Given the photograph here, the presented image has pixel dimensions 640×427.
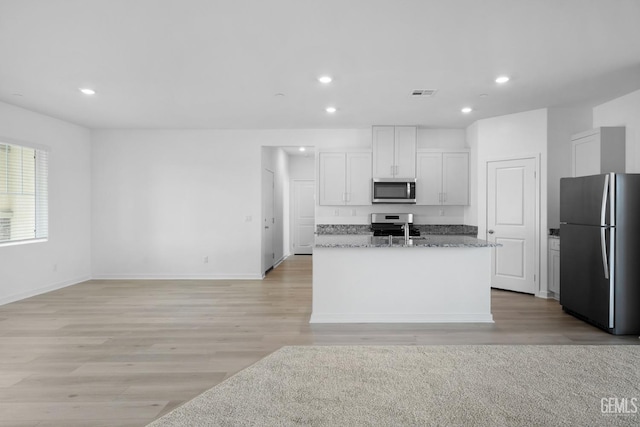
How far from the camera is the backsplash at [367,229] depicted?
264 inches

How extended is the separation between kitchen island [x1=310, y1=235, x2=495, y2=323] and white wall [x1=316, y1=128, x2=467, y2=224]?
8.54 feet

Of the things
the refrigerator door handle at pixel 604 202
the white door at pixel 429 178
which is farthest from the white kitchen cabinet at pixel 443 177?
the refrigerator door handle at pixel 604 202

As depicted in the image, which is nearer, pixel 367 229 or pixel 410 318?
pixel 410 318

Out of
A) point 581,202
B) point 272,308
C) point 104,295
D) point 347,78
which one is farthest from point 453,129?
point 104,295

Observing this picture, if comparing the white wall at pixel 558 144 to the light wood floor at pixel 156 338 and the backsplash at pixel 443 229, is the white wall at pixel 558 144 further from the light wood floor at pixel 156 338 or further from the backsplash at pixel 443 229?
the backsplash at pixel 443 229

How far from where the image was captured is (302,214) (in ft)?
33.9

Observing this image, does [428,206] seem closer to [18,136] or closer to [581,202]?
[581,202]

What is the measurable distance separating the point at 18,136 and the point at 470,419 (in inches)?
247

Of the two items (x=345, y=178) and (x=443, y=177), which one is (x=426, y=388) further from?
(x=443, y=177)

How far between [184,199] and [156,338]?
3484mm

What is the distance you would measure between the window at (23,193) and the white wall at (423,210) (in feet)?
14.0

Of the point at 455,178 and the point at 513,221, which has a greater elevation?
the point at 455,178

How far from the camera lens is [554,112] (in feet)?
17.6

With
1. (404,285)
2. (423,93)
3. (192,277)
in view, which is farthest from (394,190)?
(192,277)
